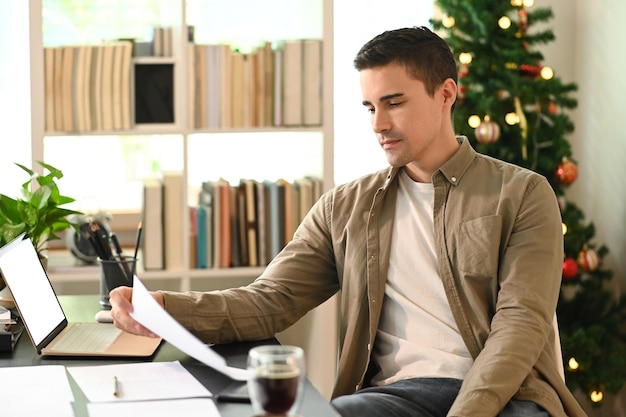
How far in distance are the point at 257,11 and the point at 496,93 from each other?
95cm

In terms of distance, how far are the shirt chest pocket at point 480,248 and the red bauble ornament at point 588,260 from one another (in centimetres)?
149

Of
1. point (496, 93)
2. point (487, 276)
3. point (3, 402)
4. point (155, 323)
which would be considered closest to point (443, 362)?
point (487, 276)

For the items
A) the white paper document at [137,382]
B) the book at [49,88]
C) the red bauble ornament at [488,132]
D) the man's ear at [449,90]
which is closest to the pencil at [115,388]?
the white paper document at [137,382]

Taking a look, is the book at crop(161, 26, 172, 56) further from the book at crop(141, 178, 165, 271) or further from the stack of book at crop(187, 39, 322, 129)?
the book at crop(141, 178, 165, 271)

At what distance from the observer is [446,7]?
136 inches

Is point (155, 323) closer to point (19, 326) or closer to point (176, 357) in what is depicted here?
point (176, 357)

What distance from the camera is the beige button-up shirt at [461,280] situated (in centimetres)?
189

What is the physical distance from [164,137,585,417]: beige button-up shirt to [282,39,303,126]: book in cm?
118

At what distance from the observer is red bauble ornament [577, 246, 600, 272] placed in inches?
135

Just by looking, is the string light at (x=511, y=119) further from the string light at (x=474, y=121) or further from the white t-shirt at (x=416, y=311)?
the white t-shirt at (x=416, y=311)

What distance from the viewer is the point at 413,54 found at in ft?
7.12

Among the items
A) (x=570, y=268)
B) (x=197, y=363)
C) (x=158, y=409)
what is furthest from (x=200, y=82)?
(x=158, y=409)

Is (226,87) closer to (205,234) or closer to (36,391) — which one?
(205,234)

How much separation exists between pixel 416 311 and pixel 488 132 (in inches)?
56.3
